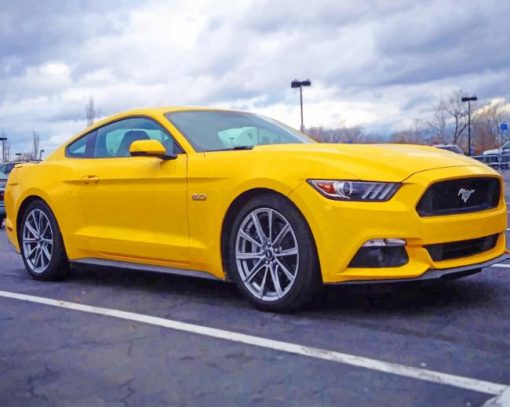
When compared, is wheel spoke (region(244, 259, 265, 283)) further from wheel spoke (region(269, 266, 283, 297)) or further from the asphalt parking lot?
the asphalt parking lot

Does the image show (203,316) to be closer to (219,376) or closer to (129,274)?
(219,376)

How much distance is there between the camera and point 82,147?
617 centimetres

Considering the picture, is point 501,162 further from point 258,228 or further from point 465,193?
point 258,228

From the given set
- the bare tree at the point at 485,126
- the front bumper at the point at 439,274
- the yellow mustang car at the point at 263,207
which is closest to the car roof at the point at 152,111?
the yellow mustang car at the point at 263,207

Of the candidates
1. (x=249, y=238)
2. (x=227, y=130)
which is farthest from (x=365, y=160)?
(x=227, y=130)

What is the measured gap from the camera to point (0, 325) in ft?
14.9

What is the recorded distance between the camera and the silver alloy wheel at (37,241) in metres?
6.18

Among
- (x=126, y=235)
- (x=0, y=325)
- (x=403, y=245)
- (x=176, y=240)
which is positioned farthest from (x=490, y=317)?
(x=0, y=325)

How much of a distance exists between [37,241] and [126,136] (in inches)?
54.4

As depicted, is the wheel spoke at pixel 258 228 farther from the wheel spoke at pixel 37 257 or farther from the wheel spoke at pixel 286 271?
the wheel spoke at pixel 37 257

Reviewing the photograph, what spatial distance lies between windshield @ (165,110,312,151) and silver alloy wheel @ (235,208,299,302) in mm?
733

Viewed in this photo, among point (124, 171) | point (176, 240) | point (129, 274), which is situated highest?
point (124, 171)

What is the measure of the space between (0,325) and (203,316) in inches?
52.0

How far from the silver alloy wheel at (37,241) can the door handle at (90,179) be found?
2.16ft
